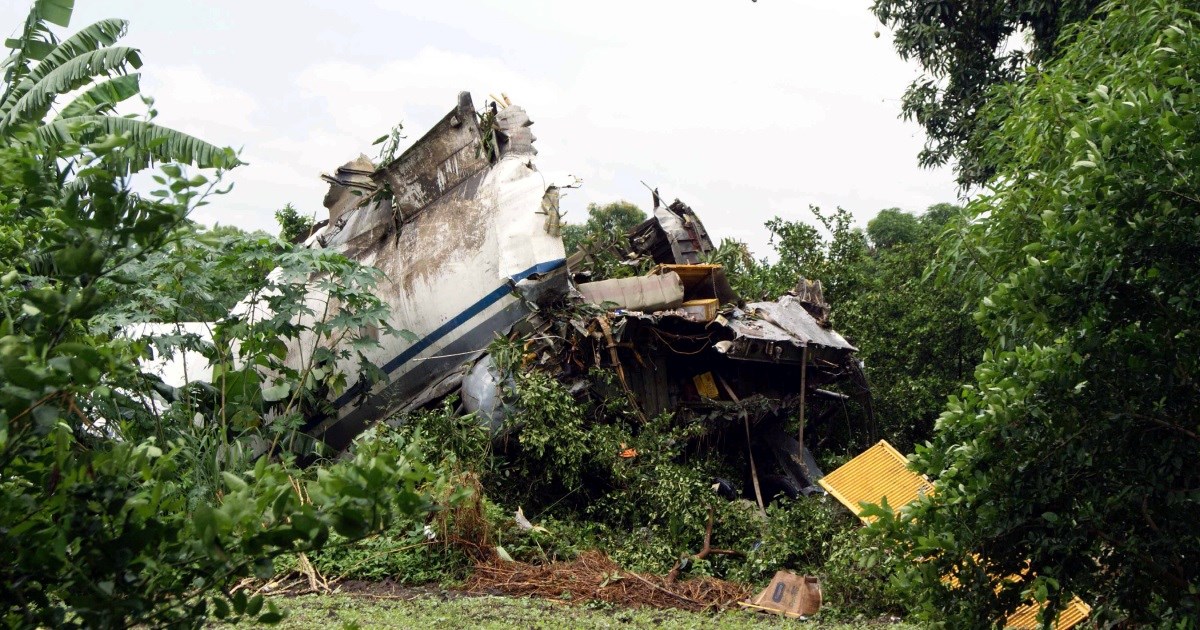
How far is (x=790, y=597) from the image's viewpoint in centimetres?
793

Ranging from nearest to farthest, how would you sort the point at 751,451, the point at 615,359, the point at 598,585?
the point at 598,585
the point at 615,359
the point at 751,451

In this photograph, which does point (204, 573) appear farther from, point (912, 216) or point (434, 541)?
point (912, 216)

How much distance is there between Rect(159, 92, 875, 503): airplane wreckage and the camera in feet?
35.8

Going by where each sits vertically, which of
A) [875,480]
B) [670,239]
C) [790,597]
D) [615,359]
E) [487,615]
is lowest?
[487,615]

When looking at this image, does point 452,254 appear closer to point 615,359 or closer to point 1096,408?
point 615,359

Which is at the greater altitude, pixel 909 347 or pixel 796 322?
pixel 909 347

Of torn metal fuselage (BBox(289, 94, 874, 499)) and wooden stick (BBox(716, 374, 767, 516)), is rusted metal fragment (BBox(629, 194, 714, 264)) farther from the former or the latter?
wooden stick (BBox(716, 374, 767, 516))

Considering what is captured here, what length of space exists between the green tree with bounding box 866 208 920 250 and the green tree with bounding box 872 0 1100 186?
1976 centimetres

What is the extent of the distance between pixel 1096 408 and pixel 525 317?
7456mm

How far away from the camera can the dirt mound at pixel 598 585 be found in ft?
26.2

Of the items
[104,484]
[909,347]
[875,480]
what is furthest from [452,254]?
[104,484]

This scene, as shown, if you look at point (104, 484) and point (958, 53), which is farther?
point (958, 53)

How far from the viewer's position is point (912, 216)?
40375 mm

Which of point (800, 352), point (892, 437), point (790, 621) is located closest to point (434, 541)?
point (790, 621)
